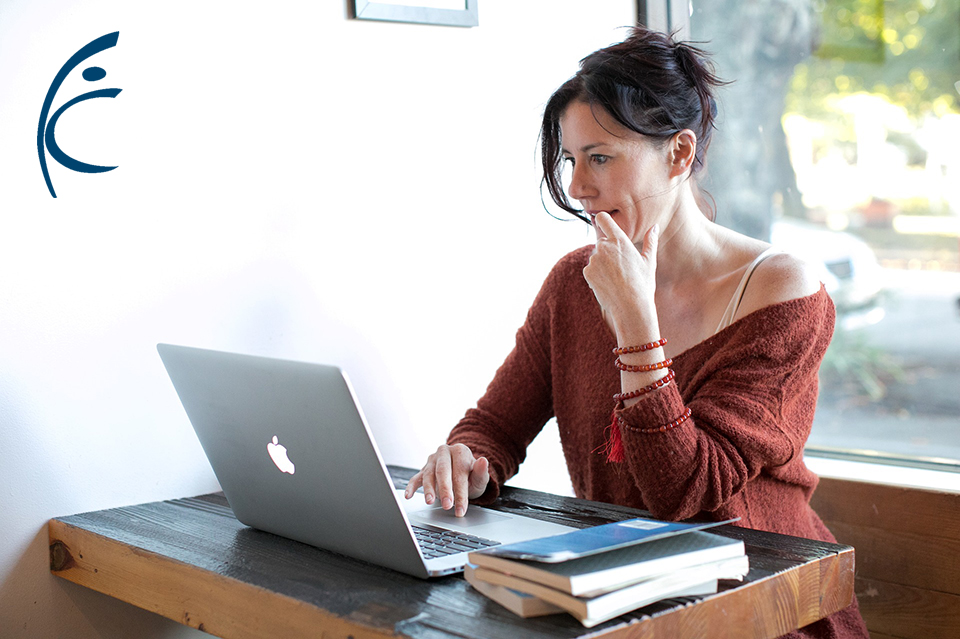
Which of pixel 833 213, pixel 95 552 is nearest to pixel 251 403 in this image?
pixel 95 552

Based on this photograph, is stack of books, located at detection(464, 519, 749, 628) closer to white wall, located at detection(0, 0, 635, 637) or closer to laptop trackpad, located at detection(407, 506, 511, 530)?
laptop trackpad, located at detection(407, 506, 511, 530)

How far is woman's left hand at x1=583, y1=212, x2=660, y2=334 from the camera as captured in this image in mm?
1216

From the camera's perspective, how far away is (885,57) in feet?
6.28

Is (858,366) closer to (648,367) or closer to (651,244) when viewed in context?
(651,244)

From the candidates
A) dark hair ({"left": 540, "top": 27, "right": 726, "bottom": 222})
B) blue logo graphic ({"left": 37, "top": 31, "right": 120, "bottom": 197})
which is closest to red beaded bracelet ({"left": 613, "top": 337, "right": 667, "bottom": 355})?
dark hair ({"left": 540, "top": 27, "right": 726, "bottom": 222})

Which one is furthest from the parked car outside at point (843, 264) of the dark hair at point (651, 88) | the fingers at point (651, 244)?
the fingers at point (651, 244)

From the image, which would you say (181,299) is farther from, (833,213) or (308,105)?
(833,213)

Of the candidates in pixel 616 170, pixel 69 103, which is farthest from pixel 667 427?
pixel 69 103

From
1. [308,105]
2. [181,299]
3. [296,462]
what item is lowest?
[296,462]

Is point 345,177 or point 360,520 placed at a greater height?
point 345,177

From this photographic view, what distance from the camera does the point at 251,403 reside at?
1035mm

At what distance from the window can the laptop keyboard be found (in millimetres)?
1133

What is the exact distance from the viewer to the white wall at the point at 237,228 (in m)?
1.26

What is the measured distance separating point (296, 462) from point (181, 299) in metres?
0.48
